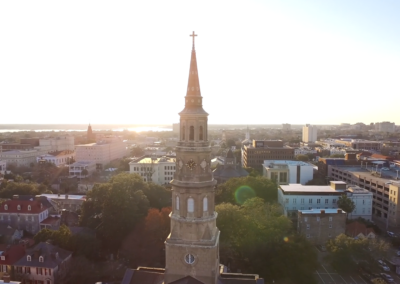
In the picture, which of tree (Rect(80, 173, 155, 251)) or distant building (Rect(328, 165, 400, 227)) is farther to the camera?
distant building (Rect(328, 165, 400, 227))

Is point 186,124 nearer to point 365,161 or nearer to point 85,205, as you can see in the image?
point 85,205

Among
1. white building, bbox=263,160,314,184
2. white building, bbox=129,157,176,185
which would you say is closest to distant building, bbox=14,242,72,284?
white building, bbox=129,157,176,185

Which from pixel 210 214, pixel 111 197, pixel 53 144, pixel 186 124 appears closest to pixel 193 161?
pixel 186 124

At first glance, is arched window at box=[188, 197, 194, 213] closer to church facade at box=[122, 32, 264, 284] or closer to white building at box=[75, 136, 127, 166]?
church facade at box=[122, 32, 264, 284]

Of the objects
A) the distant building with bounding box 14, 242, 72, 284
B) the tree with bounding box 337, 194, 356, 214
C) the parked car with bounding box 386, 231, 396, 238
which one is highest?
the tree with bounding box 337, 194, 356, 214

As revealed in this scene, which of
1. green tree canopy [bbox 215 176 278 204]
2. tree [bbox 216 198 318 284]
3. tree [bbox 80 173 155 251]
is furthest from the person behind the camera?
green tree canopy [bbox 215 176 278 204]

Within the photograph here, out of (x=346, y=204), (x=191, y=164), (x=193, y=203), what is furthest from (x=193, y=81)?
(x=346, y=204)

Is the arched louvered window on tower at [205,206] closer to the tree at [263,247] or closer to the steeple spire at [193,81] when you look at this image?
the steeple spire at [193,81]
